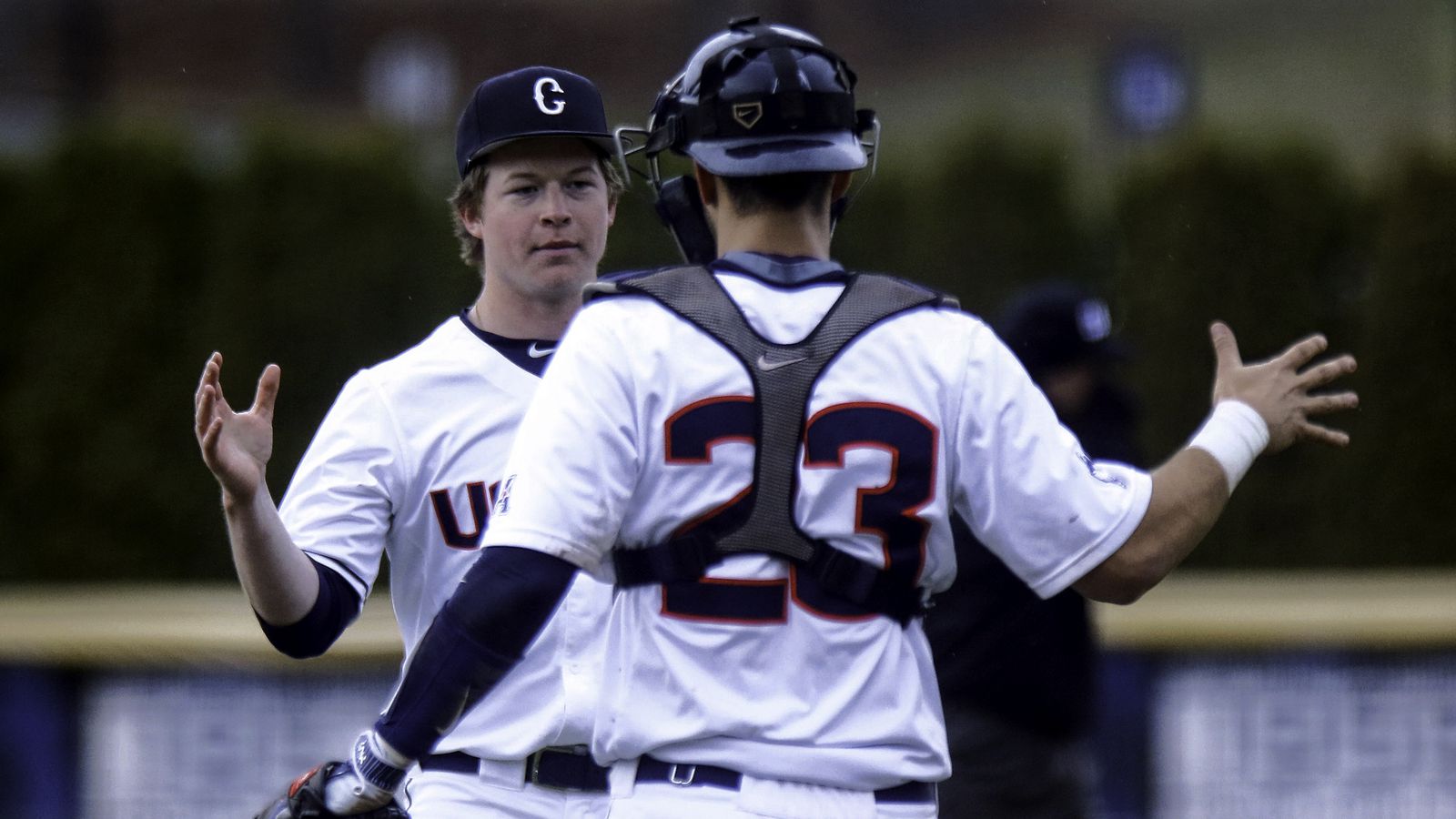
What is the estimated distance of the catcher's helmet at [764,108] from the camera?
2717mm

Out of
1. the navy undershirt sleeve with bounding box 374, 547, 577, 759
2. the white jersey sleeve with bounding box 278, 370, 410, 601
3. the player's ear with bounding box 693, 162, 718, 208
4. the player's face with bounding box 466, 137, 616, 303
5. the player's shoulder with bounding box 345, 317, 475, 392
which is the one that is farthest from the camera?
the player's face with bounding box 466, 137, 616, 303

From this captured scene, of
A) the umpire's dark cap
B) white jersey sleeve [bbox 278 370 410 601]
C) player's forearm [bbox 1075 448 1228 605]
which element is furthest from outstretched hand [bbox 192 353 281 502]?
the umpire's dark cap

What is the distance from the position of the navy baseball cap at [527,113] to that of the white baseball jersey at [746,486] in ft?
3.73

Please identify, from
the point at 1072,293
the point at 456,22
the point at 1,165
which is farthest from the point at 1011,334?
the point at 456,22

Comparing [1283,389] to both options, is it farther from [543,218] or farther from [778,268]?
[543,218]

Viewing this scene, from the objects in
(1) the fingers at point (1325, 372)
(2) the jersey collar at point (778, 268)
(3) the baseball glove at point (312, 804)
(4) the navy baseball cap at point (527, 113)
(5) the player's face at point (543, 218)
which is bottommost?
(3) the baseball glove at point (312, 804)

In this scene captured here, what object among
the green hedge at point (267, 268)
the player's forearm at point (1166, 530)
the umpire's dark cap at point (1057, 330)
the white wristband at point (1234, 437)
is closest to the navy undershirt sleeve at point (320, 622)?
the player's forearm at point (1166, 530)

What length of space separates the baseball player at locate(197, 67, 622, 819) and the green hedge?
6.47 meters

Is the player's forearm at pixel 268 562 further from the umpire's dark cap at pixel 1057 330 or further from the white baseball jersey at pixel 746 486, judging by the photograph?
the umpire's dark cap at pixel 1057 330

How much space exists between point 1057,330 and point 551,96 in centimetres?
195

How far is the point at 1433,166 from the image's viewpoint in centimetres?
962

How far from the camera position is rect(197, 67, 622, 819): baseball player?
10.3 ft

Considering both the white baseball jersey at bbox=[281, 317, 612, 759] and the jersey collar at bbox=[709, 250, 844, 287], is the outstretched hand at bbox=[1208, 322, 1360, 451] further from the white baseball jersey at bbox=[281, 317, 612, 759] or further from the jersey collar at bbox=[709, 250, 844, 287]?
the white baseball jersey at bbox=[281, 317, 612, 759]

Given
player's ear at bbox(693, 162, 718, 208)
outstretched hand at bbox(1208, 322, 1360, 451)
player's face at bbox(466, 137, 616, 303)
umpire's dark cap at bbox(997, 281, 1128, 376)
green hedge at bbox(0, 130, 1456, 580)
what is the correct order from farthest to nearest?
green hedge at bbox(0, 130, 1456, 580), umpire's dark cap at bbox(997, 281, 1128, 376), player's face at bbox(466, 137, 616, 303), outstretched hand at bbox(1208, 322, 1360, 451), player's ear at bbox(693, 162, 718, 208)
